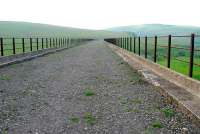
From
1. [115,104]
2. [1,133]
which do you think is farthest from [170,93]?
[1,133]

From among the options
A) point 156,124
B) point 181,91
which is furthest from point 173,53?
point 156,124

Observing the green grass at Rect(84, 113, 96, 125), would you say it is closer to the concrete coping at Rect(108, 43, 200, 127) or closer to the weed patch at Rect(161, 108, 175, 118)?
the weed patch at Rect(161, 108, 175, 118)

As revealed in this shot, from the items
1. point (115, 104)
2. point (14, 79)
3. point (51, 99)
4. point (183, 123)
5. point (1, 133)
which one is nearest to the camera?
point (1, 133)

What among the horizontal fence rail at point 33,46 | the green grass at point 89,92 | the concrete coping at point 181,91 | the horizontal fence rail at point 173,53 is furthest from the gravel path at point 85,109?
the horizontal fence rail at point 33,46

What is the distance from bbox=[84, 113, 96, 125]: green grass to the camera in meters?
6.45

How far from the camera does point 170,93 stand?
826 cm

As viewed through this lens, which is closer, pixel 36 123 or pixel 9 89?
pixel 36 123

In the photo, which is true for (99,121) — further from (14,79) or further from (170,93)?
(14,79)

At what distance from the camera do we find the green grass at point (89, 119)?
6.45 metres

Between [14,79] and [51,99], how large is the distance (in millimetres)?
4290

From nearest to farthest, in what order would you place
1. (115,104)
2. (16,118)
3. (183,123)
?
(183,123) < (16,118) < (115,104)

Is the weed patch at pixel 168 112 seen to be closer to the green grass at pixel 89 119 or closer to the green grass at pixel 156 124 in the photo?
the green grass at pixel 156 124

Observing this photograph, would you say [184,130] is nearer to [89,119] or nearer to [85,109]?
[89,119]

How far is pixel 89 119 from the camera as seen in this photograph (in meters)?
6.66
